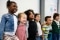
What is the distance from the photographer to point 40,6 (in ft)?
18.1

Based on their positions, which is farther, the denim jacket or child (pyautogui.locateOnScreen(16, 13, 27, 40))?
child (pyautogui.locateOnScreen(16, 13, 27, 40))

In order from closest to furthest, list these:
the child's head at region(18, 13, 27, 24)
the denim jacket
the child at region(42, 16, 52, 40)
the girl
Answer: the denim jacket < the child's head at region(18, 13, 27, 24) < the girl < the child at region(42, 16, 52, 40)

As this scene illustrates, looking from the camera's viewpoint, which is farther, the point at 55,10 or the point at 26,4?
the point at 55,10

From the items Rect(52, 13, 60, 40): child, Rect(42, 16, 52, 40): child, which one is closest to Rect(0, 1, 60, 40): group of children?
Rect(42, 16, 52, 40): child

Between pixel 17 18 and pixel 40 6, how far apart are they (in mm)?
2614

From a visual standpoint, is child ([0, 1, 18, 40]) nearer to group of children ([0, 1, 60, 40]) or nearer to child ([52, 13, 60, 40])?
group of children ([0, 1, 60, 40])

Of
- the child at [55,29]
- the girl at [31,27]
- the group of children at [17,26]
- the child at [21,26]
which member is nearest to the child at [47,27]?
the child at [55,29]

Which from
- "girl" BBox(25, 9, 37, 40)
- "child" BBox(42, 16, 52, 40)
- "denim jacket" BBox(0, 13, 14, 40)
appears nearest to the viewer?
"denim jacket" BBox(0, 13, 14, 40)

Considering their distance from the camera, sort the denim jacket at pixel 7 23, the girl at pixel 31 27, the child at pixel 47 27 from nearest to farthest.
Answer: the denim jacket at pixel 7 23 < the girl at pixel 31 27 < the child at pixel 47 27

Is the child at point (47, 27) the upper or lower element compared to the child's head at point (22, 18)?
lower

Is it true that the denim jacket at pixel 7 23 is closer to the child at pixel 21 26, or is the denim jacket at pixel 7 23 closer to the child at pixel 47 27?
the child at pixel 21 26

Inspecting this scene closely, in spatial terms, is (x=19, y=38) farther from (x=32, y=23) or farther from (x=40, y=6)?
(x=40, y=6)

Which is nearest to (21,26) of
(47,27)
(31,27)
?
(31,27)

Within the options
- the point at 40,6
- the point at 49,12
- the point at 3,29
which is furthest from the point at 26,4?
the point at 3,29
